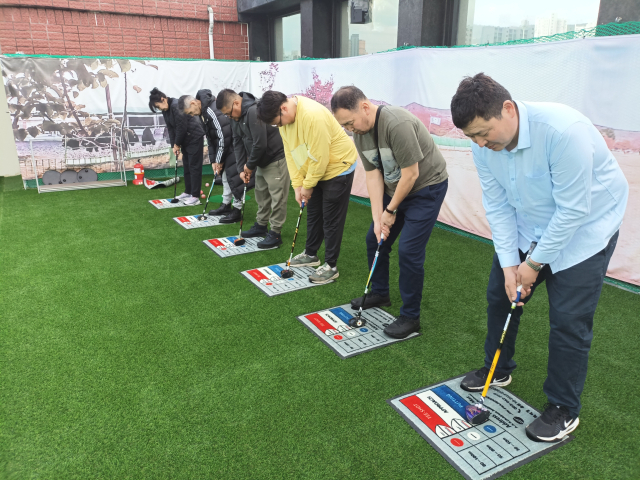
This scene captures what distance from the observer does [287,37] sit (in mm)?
9727

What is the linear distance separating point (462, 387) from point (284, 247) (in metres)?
2.70

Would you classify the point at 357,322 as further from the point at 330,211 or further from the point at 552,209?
the point at 552,209

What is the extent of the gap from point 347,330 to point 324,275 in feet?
2.86

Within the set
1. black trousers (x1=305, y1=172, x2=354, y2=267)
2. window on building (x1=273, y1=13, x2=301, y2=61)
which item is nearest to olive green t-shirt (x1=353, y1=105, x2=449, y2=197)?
black trousers (x1=305, y1=172, x2=354, y2=267)

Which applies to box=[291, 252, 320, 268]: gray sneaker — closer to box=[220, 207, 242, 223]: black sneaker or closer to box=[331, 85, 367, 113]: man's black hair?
box=[220, 207, 242, 223]: black sneaker

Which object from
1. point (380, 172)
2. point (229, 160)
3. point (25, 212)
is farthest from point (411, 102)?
point (25, 212)

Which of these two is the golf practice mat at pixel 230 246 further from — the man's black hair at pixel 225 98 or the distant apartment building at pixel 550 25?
the distant apartment building at pixel 550 25

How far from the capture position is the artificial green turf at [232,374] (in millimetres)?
2057

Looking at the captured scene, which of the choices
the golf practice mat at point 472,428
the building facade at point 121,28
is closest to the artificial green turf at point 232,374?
the golf practice mat at point 472,428

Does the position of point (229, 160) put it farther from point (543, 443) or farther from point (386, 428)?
point (543, 443)

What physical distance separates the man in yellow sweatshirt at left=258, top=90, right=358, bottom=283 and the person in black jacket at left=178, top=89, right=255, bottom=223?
154 cm

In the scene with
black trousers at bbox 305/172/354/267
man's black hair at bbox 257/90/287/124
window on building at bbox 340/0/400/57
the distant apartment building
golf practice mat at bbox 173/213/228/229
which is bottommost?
golf practice mat at bbox 173/213/228/229

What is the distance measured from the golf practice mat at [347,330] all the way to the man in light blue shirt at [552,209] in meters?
0.95

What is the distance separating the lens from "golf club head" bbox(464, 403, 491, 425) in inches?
88.7
